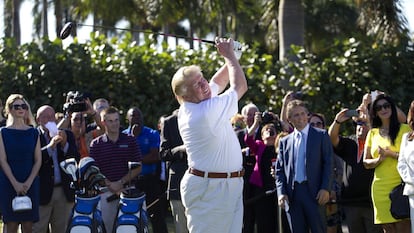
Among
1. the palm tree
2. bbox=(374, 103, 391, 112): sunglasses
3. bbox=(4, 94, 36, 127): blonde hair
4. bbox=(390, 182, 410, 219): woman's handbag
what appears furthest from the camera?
the palm tree

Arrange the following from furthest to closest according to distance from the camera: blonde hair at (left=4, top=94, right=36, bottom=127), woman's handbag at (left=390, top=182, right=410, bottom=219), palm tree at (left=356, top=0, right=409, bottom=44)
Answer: palm tree at (left=356, top=0, right=409, bottom=44)
blonde hair at (left=4, top=94, right=36, bottom=127)
woman's handbag at (left=390, top=182, right=410, bottom=219)

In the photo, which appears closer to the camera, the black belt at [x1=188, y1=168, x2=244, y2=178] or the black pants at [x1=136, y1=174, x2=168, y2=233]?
the black belt at [x1=188, y1=168, x2=244, y2=178]

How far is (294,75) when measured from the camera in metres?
16.1

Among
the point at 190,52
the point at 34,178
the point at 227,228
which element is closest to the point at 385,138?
the point at 227,228

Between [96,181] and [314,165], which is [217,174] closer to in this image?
[314,165]

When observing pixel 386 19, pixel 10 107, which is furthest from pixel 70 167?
pixel 386 19

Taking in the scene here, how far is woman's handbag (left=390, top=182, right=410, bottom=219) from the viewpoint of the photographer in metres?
9.68

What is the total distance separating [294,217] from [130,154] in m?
2.41

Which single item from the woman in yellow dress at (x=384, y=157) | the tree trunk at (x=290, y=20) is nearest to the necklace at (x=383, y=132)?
the woman in yellow dress at (x=384, y=157)

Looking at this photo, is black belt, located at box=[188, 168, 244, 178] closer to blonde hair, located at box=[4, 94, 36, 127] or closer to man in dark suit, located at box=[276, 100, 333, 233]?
man in dark suit, located at box=[276, 100, 333, 233]

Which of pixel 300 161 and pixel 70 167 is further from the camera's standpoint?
pixel 70 167

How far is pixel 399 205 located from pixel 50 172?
4283 mm

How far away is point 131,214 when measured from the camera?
35.3ft

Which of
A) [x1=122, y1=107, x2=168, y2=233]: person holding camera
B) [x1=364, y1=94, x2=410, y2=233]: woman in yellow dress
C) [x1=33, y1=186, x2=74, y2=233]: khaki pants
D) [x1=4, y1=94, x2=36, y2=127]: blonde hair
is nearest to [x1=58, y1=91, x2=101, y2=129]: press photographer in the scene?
[x1=122, y1=107, x2=168, y2=233]: person holding camera
